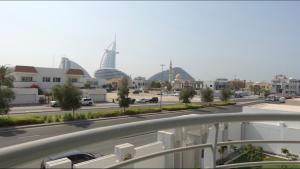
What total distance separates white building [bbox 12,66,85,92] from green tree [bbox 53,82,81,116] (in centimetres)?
2904

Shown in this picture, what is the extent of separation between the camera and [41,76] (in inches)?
2699

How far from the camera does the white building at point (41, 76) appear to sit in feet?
211

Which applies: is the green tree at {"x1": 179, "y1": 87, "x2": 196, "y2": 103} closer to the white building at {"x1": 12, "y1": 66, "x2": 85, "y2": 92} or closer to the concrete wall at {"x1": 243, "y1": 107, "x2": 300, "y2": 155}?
the white building at {"x1": 12, "y1": 66, "x2": 85, "y2": 92}

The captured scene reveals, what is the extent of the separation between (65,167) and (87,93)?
63064 mm

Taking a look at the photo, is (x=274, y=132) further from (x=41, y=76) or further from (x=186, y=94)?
(x=41, y=76)

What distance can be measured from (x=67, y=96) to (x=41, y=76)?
37813mm

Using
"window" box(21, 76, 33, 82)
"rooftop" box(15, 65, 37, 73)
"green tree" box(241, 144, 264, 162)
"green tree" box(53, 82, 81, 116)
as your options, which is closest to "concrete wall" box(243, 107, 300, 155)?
"green tree" box(241, 144, 264, 162)

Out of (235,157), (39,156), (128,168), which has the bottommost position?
(235,157)

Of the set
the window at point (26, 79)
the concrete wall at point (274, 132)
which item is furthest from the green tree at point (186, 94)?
the window at point (26, 79)

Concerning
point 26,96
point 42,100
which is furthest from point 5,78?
point 42,100

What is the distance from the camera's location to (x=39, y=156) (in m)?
1.71

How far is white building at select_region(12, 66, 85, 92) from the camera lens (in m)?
64.3

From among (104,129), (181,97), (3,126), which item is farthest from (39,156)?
(181,97)

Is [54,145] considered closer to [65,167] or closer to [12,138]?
[65,167]
